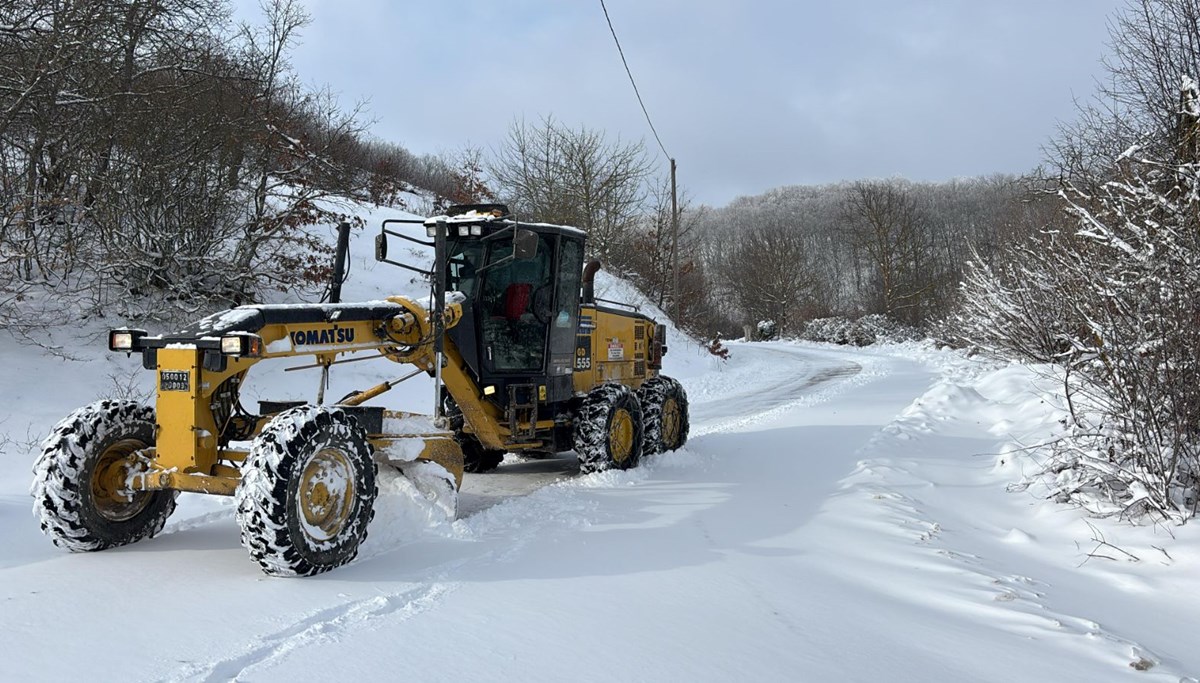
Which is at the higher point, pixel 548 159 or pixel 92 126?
pixel 548 159

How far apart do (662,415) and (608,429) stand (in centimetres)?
147

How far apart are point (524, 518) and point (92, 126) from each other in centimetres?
868

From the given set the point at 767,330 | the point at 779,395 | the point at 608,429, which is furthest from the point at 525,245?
the point at 767,330

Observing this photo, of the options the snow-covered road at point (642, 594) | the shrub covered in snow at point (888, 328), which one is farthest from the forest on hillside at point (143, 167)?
the shrub covered in snow at point (888, 328)

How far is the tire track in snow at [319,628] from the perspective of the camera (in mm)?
2924

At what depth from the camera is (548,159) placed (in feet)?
88.7

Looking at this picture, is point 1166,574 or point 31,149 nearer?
point 1166,574

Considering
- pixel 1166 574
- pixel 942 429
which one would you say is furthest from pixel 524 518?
pixel 942 429

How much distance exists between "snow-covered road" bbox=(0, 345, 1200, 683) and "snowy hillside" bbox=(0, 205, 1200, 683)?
0.7 inches

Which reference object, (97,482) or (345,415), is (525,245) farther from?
(97,482)

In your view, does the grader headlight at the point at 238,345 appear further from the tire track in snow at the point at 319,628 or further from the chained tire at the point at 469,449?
the chained tire at the point at 469,449

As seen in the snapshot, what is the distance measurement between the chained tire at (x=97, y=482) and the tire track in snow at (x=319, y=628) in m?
1.92

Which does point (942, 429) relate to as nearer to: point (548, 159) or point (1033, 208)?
point (1033, 208)

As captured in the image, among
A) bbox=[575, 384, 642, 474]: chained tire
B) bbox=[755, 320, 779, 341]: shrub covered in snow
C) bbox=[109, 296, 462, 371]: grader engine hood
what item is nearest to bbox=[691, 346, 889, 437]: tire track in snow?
bbox=[575, 384, 642, 474]: chained tire
